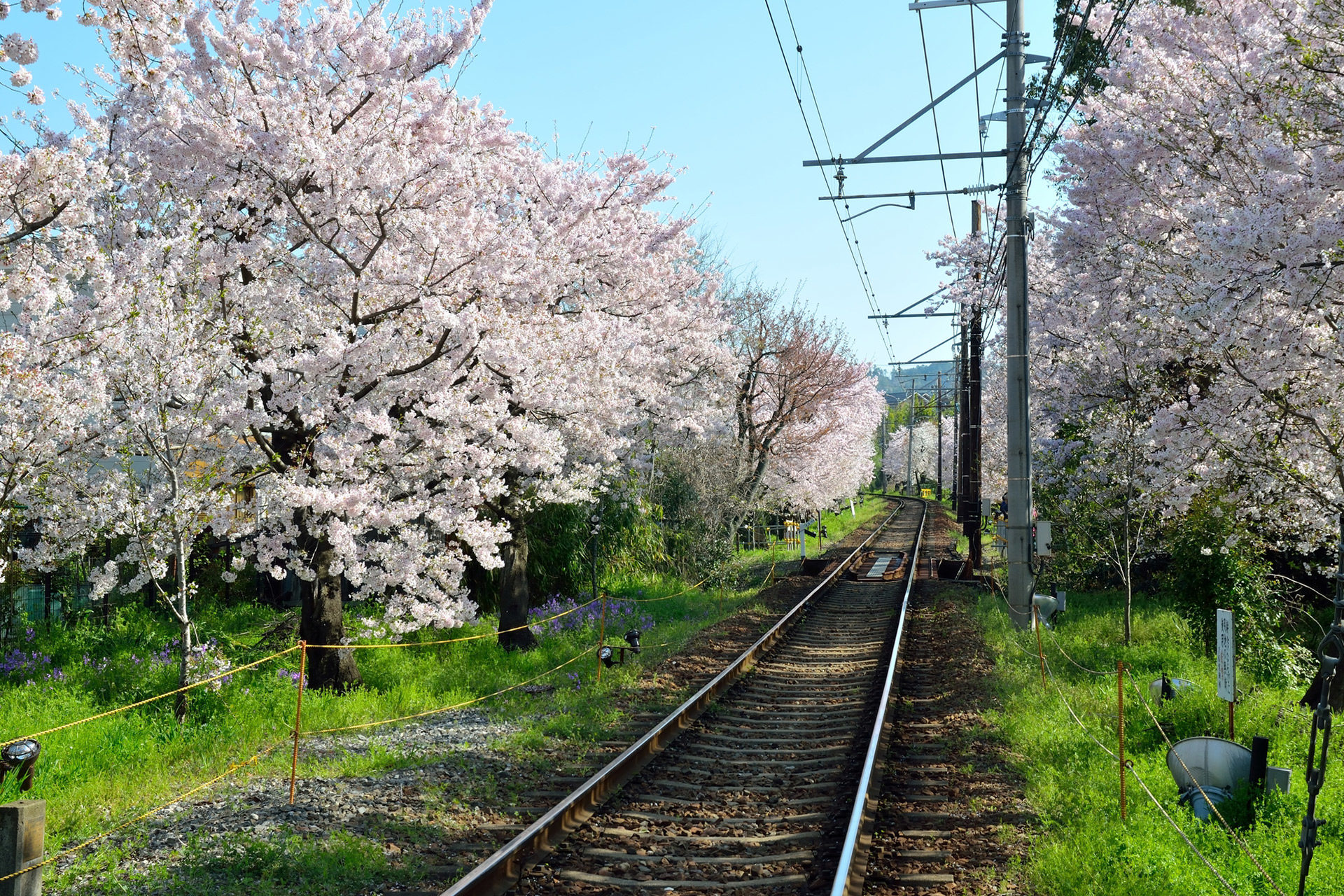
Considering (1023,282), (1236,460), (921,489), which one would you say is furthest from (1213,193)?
(921,489)

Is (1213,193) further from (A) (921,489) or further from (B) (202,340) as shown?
(A) (921,489)

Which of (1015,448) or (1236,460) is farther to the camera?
(1015,448)

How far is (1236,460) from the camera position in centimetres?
1161

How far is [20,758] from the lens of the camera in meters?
8.17

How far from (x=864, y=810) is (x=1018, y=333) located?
36.3 feet

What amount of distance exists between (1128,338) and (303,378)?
38.5 feet

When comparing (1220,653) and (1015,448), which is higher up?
(1015,448)

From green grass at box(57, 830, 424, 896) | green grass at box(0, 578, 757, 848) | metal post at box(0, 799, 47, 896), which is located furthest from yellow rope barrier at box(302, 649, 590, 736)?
metal post at box(0, 799, 47, 896)

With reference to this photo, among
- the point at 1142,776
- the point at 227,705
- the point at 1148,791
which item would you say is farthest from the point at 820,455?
the point at 1148,791

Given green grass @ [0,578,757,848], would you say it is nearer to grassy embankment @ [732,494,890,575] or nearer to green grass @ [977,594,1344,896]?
green grass @ [977,594,1344,896]

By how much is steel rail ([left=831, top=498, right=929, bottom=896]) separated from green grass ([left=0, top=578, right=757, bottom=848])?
3.01m

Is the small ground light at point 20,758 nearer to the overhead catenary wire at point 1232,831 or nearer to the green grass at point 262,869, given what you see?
the green grass at point 262,869

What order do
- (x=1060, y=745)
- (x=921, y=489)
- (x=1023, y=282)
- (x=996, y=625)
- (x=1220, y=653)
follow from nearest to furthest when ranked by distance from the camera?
(x=1220, y=653) → (x=1060, y=745) → (x=1023, y=282) → (x=996, y=625) → (x=921, y=489)

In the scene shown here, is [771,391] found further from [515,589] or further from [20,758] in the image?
[20,758]
